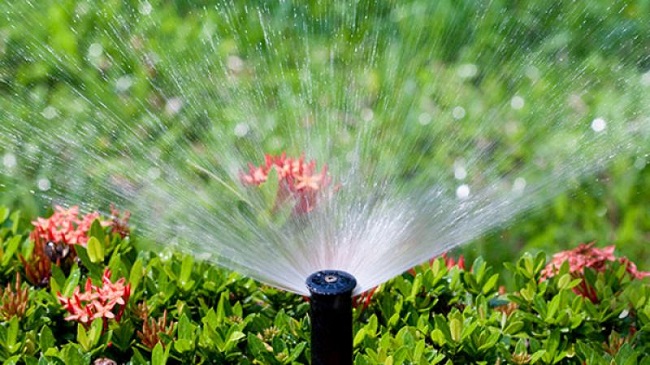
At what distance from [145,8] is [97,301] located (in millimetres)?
3008

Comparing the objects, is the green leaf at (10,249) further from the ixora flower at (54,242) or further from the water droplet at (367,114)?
the water droplet at (367,114)

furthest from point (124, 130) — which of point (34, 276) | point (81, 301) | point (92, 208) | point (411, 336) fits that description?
point (411, 336)

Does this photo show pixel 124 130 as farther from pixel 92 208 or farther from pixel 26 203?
pixel 92 208

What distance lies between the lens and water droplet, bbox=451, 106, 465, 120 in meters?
4.38

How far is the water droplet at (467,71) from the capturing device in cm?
459

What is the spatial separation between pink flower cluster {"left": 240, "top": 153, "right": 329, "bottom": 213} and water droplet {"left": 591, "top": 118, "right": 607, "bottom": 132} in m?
1.93

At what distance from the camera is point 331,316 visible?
1.87 m

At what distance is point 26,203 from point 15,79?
3.21 feet

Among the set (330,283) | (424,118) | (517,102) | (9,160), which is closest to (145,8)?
(9,160)

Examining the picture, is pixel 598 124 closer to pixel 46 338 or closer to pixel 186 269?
pixel 186 269

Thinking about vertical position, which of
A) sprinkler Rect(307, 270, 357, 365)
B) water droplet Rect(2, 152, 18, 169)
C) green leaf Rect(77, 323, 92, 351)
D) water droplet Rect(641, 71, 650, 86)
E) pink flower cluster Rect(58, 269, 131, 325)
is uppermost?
water droplet Rect(641, 71, 650, 86)

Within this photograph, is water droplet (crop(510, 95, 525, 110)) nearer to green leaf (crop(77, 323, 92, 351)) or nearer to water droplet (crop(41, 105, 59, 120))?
water droplet (crop(41, 105, 59, 120))

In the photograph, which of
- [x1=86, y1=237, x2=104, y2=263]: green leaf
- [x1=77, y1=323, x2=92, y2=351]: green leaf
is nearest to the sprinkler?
[x1=77, y1=323, x2=92, y2=351]: green leaf

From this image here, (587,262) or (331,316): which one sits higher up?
(587,262)
